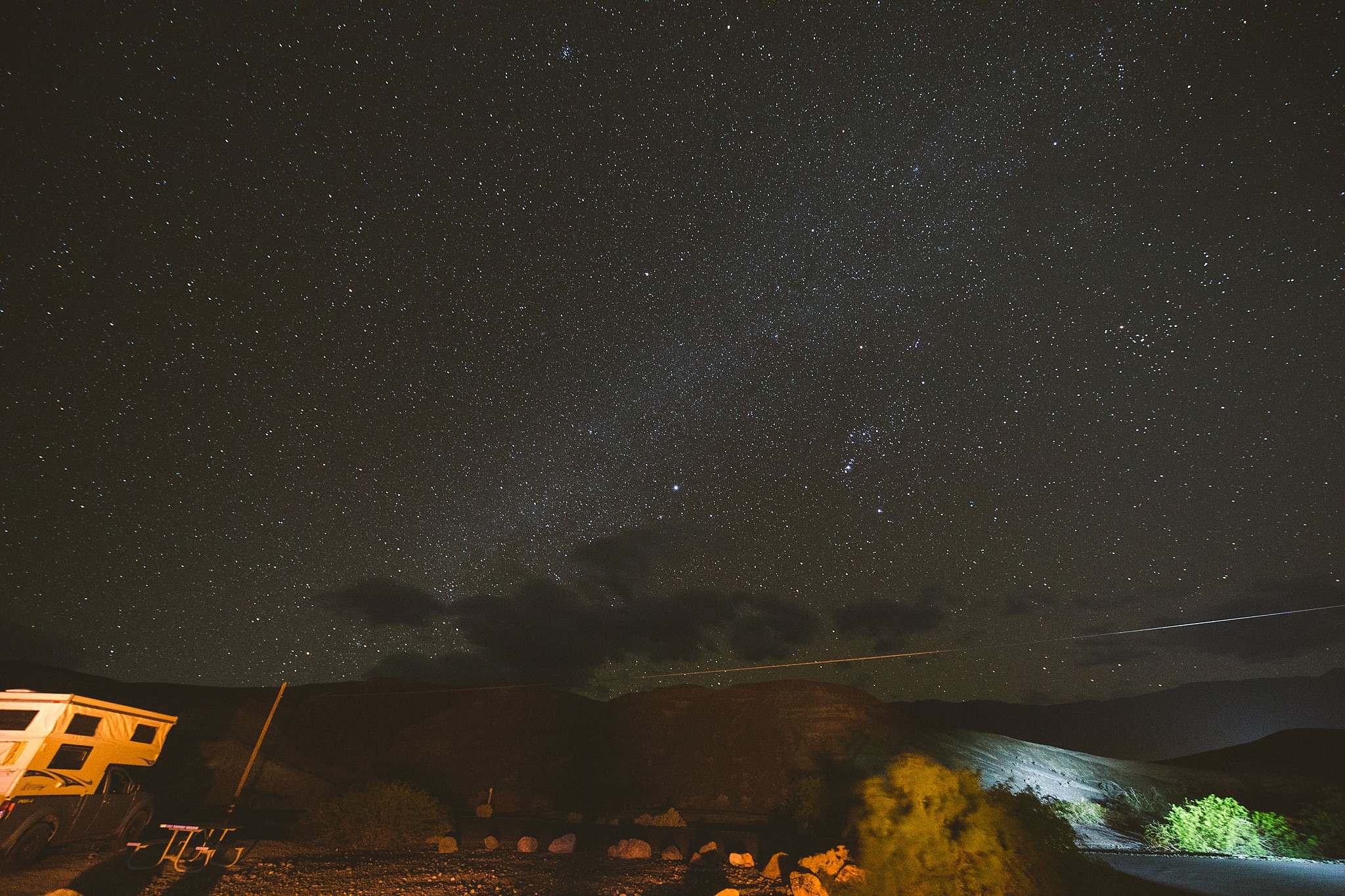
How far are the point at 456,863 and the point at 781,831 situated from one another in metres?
22.7

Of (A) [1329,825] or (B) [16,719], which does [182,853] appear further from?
(A) [1329,825]

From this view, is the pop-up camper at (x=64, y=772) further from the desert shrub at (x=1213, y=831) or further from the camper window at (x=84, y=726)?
the desert shrub at (x=1213, y=831)

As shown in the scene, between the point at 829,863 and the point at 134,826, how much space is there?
684 inches

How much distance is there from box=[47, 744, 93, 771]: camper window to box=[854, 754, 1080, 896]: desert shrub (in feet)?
55.0

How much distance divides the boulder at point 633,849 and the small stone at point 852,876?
8.24 m

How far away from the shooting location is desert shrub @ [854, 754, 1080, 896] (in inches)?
496

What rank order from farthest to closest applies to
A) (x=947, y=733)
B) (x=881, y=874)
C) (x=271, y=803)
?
(x=947, y=733) → (x=271, y=803) → (x=881, y=874)

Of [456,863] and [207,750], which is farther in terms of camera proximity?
[207,750]

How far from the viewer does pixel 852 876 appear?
571 inches

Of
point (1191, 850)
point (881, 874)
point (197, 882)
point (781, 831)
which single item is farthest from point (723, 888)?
point (1191, 850)

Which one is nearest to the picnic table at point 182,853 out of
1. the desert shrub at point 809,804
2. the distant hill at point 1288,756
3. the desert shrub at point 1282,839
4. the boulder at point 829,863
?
the boulder at point 829,863

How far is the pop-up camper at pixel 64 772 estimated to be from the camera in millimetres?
10648

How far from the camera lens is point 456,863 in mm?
17062

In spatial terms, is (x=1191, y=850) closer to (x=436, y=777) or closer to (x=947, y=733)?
(x=947, y=733)
